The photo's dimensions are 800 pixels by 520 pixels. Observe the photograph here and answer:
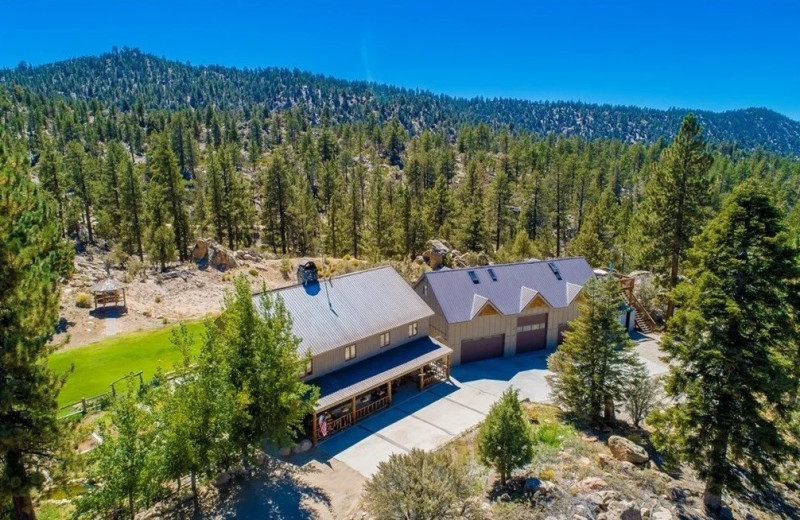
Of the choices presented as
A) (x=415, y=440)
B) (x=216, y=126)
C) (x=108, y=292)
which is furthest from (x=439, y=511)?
(x=216, y=126)

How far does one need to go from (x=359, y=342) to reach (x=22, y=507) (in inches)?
587

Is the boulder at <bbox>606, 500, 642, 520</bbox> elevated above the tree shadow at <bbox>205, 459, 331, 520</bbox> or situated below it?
above

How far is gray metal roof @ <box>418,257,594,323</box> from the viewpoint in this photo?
1214 inches

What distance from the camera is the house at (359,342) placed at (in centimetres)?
2333

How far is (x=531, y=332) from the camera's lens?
32625mm

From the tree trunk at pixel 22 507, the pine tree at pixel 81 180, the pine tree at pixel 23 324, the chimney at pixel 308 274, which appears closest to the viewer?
the pine tree at pixel 23 324

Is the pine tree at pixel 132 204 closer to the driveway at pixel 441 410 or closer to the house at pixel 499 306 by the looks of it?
the house at pixel 499 306

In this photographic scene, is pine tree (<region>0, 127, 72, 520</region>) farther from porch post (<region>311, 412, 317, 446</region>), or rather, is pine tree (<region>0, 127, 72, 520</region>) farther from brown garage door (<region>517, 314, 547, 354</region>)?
brown garage door (<region>517, 314, 547, 354</region>)

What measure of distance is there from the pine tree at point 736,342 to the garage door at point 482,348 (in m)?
14.5

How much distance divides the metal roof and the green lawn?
757cm

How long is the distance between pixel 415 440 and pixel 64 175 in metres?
57.3

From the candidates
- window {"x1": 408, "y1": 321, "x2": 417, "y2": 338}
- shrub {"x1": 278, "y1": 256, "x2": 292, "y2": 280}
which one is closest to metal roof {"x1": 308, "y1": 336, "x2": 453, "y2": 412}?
window {"x1": 408, "y1": 321, "x2": 417, "y2": 338}

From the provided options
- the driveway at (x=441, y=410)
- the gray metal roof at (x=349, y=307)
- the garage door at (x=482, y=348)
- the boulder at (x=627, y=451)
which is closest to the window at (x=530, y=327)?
the garage door at (x=482, y=348)

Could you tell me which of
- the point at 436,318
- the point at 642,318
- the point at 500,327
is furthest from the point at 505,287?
the point at 642,318
